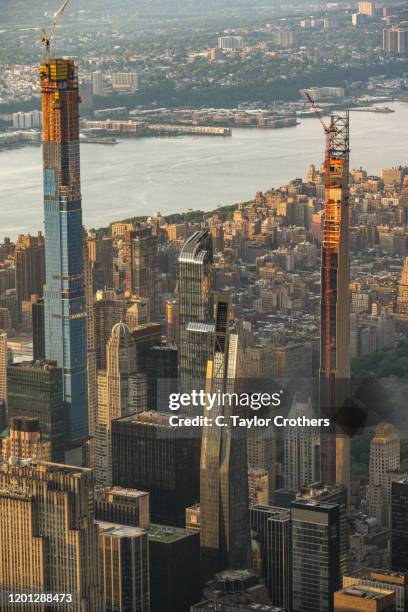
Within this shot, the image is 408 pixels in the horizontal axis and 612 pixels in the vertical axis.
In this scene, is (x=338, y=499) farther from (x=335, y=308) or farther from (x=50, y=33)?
(x=50, y=33)

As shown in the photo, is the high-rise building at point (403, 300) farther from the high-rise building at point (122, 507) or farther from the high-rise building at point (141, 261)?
the high-rise building at point (122, 507)

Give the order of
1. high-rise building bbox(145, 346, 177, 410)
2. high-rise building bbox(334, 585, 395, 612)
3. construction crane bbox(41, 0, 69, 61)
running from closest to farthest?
high-rise building bbox(334, 585, 395, 612) < high-rise building bbox(145, 346, 177, 410) < construction crane bbox(41, 0, 69, 61)

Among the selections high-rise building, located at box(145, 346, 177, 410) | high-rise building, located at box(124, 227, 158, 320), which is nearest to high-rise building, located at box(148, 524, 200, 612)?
high-rise building, located at box(145, 346, 177, 410)

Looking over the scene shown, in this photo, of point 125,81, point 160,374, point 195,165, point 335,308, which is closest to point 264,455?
point 335,308

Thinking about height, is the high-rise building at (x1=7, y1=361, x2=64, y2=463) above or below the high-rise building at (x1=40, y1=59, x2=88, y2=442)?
below

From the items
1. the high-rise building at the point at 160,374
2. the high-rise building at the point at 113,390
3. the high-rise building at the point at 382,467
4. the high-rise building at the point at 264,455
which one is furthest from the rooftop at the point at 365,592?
the high-rise building at the point at 160,374

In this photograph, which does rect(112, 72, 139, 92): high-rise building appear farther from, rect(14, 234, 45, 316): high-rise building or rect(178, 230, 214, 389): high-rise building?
rect(178, 230, 214, 389): high-rise building
